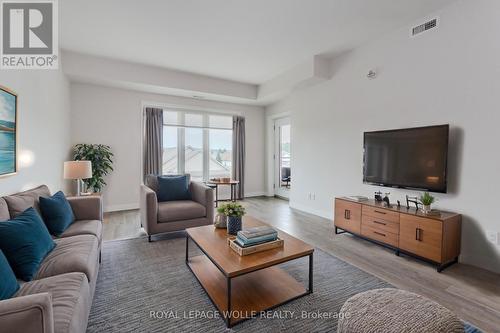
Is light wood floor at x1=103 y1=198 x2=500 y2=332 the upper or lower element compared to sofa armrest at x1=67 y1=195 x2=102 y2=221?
lower

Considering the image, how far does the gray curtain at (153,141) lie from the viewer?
5.20m

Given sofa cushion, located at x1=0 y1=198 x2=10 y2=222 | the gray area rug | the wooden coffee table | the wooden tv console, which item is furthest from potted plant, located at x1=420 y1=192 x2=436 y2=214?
sofa cushion, located at x1=0 y1=198 x2=10 y2=222

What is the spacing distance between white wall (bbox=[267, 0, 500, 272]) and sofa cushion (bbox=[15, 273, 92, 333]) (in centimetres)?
353

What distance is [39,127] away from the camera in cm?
293

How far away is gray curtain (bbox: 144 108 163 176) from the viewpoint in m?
5.20

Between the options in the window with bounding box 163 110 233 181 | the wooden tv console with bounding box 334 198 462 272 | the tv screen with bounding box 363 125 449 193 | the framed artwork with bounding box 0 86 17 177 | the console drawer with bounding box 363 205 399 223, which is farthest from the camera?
the window with bounding box 163 110 233 181

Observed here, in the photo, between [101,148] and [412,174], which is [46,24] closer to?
[101,148]

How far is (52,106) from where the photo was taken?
3379 millimetres

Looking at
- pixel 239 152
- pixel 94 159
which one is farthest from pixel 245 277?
pixel 239 152

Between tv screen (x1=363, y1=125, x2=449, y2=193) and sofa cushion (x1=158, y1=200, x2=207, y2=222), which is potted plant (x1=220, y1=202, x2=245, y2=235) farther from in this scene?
tv screen (x1=363, y1=125, x2=449, y2=193)

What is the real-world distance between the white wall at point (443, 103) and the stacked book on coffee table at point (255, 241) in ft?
7.23

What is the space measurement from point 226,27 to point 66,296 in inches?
128

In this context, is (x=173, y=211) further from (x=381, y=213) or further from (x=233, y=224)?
(x=381, y=213)

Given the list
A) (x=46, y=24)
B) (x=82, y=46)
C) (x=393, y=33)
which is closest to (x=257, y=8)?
(x=393, y=33)
